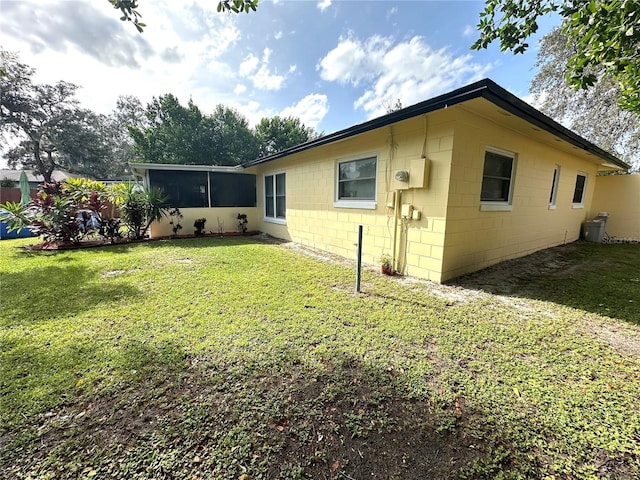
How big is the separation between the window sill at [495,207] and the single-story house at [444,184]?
2 cm

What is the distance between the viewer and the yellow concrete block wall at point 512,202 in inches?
157

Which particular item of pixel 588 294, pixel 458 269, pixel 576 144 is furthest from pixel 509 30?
pixel 588 294

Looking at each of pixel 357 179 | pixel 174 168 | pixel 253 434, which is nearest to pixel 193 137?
pixel 174 168

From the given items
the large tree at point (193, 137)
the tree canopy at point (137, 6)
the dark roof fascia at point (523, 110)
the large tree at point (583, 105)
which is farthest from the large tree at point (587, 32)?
the large tree at point (193, 137)

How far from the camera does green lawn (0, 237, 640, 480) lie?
1341 mm

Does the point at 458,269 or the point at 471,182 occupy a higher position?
the point at 471,182

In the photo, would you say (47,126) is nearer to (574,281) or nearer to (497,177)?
(497,177)

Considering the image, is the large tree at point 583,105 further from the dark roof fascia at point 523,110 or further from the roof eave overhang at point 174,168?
the roof eave overhang at point 174,168

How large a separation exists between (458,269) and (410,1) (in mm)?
6346

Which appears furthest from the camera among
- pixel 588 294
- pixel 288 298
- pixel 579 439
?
pixel 588 294

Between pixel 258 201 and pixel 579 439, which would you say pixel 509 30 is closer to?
pixel 579 439

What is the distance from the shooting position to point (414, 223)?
4.39 metres

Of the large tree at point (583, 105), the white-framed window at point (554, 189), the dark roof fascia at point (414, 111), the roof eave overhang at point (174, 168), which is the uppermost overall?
the large tree at point (583, 105)

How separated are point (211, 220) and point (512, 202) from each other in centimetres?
906
